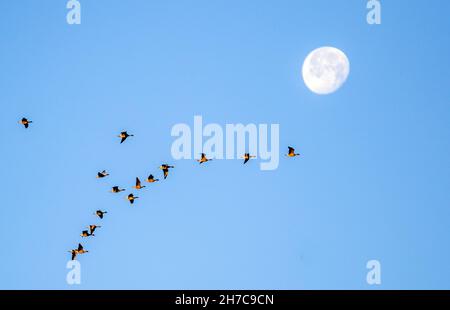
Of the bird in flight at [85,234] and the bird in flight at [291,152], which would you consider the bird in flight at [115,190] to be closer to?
the bird in flight at [85,234]

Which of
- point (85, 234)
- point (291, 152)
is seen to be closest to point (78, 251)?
point (85, 234)

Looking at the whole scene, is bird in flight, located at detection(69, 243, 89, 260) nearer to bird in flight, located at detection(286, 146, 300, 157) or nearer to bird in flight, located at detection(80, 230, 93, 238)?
bird in flight, located at detection(80, 230, 93, 238)

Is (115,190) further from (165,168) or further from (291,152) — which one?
(291,152)

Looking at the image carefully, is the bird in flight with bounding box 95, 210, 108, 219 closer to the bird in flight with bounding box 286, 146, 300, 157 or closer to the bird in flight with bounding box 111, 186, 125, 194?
the bird in flight with bounding box 111, 186, 125, 194

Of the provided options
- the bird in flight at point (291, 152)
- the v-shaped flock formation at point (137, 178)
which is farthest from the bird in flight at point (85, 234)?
the bird in flight at point (291, 152)

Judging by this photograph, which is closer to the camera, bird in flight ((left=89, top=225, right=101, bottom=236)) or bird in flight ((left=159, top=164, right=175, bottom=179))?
bird in flight ((left=159, top=164, right=175, bottom=179))

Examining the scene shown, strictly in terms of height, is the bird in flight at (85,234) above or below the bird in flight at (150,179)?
below

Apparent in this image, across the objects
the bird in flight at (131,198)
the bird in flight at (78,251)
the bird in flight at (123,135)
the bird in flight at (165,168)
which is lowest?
the bird in flight at (78,251)

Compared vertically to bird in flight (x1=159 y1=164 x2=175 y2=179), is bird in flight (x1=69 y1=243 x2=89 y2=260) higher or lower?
lower

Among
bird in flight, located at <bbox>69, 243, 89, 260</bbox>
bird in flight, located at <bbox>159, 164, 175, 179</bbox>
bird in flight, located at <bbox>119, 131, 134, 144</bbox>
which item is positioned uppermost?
bird in flight, located at <bbox>119, 131, 134, 144</bbox>

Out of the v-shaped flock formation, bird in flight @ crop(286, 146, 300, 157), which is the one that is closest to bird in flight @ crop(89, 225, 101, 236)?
the v-shaped flock formation
